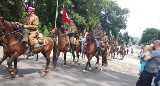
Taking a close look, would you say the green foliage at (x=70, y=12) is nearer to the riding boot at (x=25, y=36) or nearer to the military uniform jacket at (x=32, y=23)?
the military uniform jacket at (x=32, y=23)

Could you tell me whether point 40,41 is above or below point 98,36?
below

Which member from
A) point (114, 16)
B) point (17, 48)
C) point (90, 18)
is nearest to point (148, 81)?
point (17, 48)

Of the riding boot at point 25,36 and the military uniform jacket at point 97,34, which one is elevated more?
the military uniform jacket at point 97,34

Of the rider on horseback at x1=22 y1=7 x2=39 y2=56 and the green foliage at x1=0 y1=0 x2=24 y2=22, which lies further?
the green foliage at x1=0 y1=0 x2=24 y2=22

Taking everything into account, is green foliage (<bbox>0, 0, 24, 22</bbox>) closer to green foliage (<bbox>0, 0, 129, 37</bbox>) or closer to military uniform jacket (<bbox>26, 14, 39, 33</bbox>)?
green foliage (<bbox>0, 0, 129, 37</bbox>)

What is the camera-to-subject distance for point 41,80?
12.2 meters

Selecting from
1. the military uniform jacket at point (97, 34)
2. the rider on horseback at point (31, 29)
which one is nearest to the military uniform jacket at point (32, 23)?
the rider on horseback at point (31, 29)

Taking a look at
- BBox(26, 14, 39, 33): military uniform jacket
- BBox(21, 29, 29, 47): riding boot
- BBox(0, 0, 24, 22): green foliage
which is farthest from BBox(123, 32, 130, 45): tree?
BBox(21, 29, 29, 47): riding boot

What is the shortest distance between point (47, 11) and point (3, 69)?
105ft

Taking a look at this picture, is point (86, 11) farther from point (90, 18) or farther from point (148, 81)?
point (148, 81)

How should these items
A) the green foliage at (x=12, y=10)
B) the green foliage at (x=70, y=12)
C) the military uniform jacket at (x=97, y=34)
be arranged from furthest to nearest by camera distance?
the green foliage at (x=70, y=12)
the green foliage at (x=12, y=10)
the military uniform jacket at (x=97, y=34)

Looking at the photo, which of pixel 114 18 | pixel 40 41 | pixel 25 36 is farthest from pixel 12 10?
pixel 114 18

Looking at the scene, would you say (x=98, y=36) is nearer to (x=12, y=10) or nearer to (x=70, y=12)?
(x=12, y=10)

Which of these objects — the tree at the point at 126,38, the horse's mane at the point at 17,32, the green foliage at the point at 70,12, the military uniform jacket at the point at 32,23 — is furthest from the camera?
the tree at the point at 126,38
